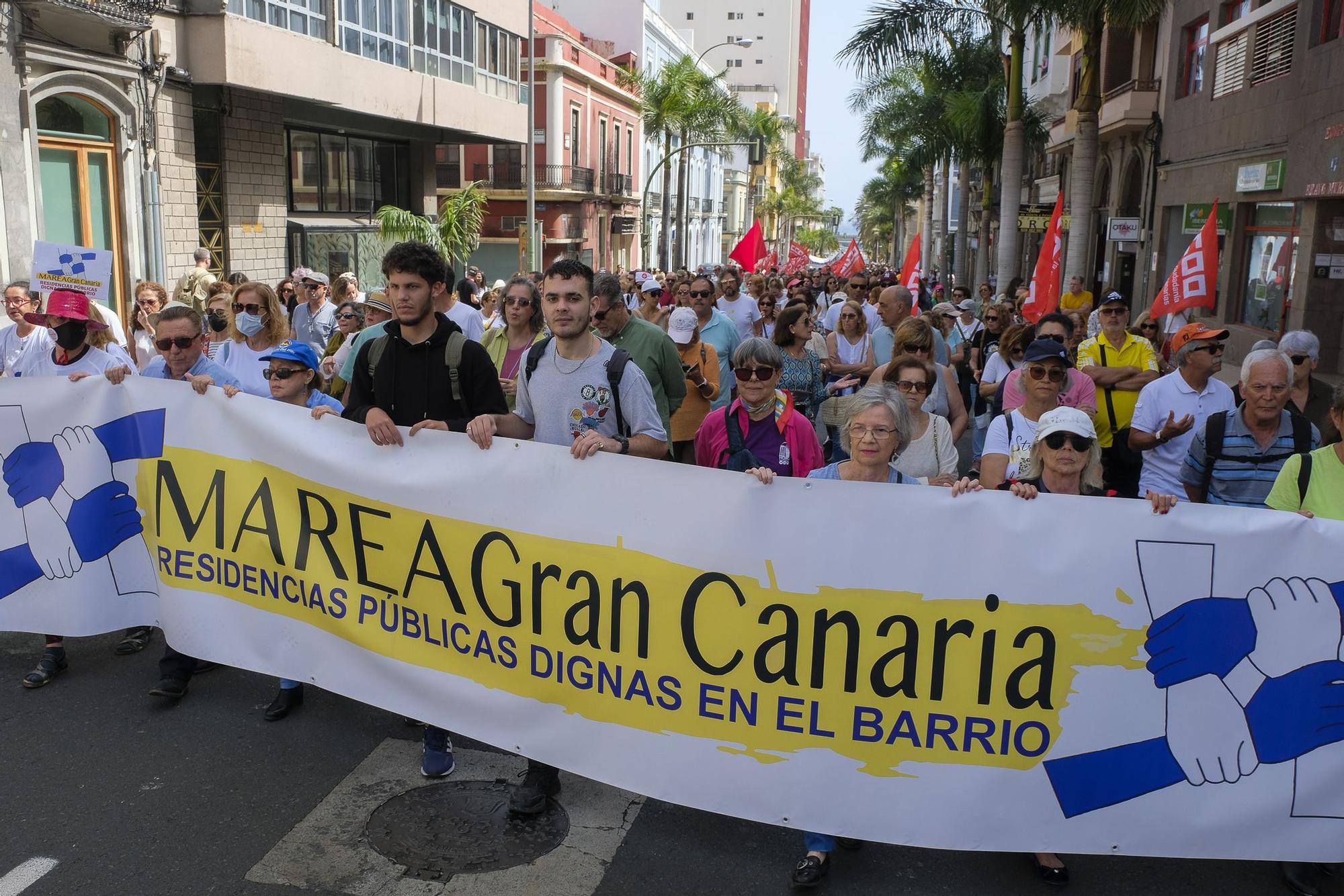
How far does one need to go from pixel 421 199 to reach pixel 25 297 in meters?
22.0

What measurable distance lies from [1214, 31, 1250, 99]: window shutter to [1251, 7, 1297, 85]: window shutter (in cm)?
54

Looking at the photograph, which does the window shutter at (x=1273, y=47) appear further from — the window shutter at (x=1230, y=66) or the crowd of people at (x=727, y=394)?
the crowd of people at (x=727, y=394)

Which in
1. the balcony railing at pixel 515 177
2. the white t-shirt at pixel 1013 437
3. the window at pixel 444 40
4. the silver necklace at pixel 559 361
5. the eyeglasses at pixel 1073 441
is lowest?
the white t-shirt at pixel 1013 437

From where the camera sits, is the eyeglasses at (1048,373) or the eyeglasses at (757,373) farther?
the eyeglasses at (1048,373)

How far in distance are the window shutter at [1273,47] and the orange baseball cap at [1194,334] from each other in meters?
12.8

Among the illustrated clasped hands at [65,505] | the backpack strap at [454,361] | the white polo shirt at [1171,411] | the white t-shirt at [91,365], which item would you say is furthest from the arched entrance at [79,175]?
the white polo shirt at [1171,411]

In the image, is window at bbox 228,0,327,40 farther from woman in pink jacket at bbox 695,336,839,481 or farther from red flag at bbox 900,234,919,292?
woman in pink jacket at bbox 695,336,839,481

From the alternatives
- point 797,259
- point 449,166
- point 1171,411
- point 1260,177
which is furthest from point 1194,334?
point 449,166

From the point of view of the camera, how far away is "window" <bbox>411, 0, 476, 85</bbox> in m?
24.4

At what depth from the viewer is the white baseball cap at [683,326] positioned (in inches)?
303

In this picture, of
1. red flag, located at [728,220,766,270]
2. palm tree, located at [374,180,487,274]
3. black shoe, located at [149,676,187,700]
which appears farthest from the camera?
red flag, located at [728,220,766,270]

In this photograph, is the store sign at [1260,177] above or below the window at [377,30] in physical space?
below

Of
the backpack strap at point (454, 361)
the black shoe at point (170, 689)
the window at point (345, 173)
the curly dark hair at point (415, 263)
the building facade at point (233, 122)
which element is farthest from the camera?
the window at point (345, 173)

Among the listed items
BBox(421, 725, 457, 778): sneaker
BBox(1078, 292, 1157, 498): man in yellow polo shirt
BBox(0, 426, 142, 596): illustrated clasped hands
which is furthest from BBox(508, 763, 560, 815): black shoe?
BBox(1078, 292, 1157, 498): man in yellow polo shirt
